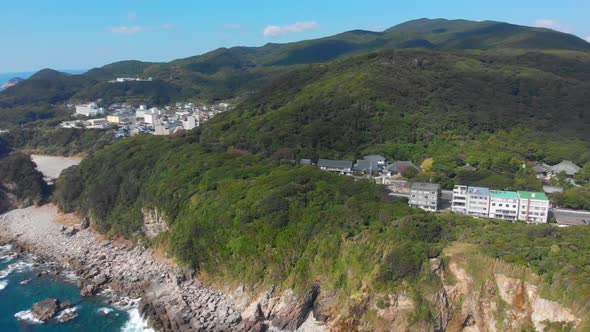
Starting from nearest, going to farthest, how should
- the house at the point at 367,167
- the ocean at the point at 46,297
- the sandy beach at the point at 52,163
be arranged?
the ocean at the point at 46,297
the house at the point at 367,167
the sandy beach at the point at 52,163

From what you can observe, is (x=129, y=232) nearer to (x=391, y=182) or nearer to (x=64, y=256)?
(x=64, y=256)

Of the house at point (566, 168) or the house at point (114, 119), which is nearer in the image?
the house at point (566, 168)

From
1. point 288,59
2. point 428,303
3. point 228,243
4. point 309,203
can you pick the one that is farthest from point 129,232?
point 288,59

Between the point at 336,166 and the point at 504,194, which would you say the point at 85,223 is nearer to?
the point at 336,166

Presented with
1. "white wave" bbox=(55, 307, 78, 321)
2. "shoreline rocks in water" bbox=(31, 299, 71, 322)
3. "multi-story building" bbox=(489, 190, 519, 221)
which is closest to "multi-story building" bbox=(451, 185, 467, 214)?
"multi-story building" bbox=(489, 190, 519, 221)

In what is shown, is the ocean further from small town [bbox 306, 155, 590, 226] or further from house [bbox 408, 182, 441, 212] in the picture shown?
small town [bbox 306, 155, 590, 226]

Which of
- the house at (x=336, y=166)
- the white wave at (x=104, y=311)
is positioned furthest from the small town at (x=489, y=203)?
the white wave at (x=104, y=311)

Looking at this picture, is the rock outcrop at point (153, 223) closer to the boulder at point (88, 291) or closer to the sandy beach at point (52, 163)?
the boulder at point (88, 291)
